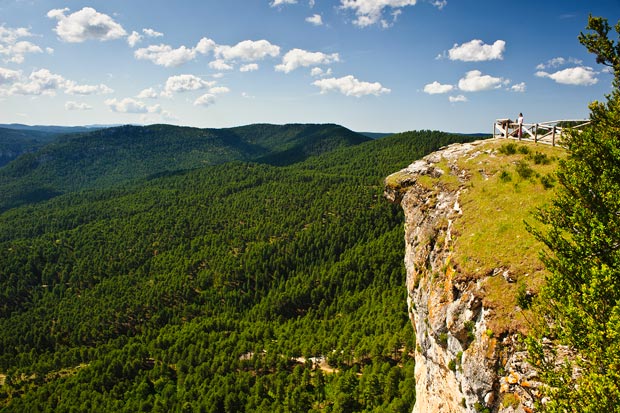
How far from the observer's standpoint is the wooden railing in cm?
2819

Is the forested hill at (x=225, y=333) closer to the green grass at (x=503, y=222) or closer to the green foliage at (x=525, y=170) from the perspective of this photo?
the green grass at (x=503, y=222)

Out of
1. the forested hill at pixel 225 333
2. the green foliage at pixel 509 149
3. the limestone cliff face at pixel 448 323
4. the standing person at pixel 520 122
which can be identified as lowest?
the forested hill at pixel 225 333

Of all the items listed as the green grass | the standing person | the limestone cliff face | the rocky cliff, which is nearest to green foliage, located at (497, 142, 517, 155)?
the green grass

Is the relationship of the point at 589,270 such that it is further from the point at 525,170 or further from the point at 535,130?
the point at 535,130

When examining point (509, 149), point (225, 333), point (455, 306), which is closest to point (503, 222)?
point (455, 306)

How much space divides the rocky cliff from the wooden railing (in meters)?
2.63

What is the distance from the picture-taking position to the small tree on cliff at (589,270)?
1161 cm

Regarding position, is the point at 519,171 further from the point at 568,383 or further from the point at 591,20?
the point at 568,383

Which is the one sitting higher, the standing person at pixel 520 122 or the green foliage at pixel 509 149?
the standing person at pixel 520 122

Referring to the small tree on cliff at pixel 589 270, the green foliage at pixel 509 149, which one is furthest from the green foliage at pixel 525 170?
the small tree on cliff at pixel 589 270

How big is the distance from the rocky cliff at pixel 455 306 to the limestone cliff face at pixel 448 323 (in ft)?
0.14

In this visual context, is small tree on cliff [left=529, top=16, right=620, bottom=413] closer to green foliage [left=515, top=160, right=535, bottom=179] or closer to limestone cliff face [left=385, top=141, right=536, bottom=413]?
limestone cliff face [left=385, top=141, right=536, bottom=413]

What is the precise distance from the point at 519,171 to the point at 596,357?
17049mm

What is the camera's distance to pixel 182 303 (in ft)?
563
